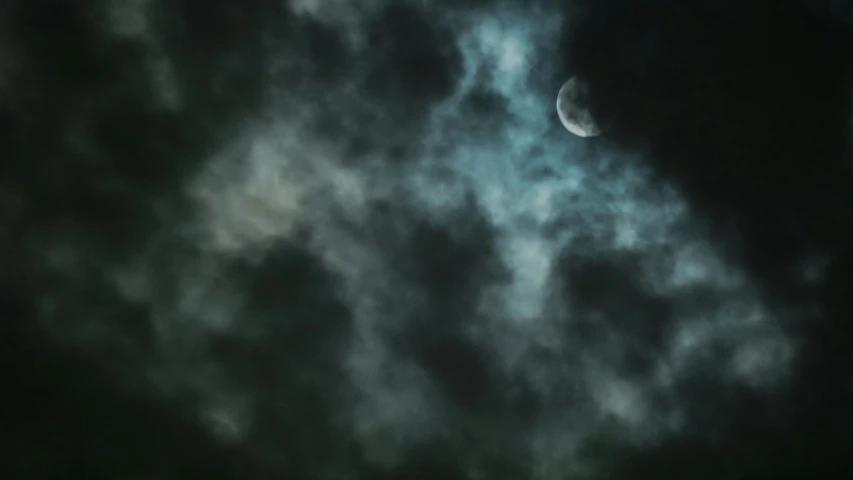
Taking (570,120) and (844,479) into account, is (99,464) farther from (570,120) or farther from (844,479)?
(844,479)

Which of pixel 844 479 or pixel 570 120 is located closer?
pixel 570 120

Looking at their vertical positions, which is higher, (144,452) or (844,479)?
(844,479)

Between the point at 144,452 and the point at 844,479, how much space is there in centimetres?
6582

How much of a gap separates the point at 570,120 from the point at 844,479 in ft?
156

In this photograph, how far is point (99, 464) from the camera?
108 feet

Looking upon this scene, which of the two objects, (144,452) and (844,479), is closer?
(144,452)

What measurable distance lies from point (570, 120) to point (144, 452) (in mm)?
41259

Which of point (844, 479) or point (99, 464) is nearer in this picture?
point (99, 464)

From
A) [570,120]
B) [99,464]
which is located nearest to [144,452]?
[99,464]

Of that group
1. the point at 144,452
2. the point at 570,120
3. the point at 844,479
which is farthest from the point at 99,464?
the point at 844,479

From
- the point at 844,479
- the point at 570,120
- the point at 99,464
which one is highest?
the point at 570,120

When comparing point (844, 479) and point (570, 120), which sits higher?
point (570, 120)

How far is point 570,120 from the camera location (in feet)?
105

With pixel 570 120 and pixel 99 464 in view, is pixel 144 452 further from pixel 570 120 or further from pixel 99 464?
pixel 570 120
